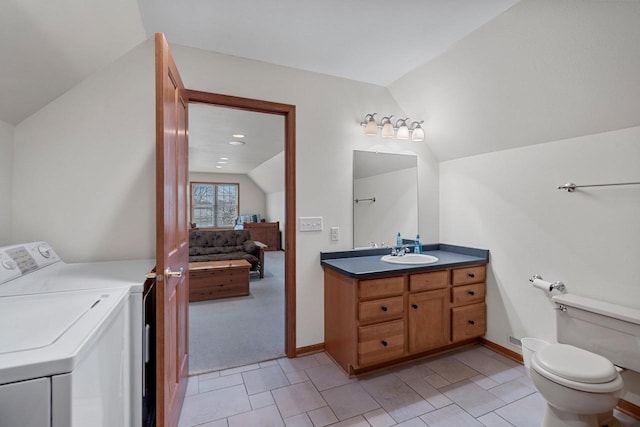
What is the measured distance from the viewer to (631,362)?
5.42 ft

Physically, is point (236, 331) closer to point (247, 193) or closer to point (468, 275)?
point (468, 275)

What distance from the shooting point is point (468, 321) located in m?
2.56

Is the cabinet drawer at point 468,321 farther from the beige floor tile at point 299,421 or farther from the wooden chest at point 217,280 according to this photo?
the wooden chest at point 217,280

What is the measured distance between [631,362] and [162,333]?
2479mm

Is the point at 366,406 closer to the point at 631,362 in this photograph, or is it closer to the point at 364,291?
the point at 364,291

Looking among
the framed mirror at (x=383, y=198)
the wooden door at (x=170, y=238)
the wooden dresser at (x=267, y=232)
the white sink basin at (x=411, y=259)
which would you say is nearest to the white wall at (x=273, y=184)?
the wooden dresser at (x=267, y=232)

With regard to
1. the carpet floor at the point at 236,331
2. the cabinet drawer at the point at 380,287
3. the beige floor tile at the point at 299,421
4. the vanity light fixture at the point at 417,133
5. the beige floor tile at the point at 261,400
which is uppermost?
the vanity light fixture at the point at 417,133

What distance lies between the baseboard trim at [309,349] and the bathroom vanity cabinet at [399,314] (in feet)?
0.19

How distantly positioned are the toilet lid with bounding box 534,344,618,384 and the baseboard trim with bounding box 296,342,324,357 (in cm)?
154

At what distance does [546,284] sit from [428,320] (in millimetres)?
866

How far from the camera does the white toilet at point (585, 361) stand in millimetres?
1428

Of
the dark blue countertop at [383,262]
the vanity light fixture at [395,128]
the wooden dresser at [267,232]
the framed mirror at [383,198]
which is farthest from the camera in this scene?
the wooden dresser at [267,232]

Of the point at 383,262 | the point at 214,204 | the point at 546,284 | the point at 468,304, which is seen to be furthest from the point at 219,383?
the point at 214,204

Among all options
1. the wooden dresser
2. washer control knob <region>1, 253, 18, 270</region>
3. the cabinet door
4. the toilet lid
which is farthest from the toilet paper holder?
the wooden dresser
